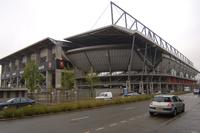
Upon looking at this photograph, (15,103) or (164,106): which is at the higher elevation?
(164,106)

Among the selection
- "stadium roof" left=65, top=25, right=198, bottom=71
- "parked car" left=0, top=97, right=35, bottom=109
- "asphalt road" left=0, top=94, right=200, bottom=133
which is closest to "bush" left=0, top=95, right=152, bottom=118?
"asphalt road" left=0, top=94, right=200, bottom=133

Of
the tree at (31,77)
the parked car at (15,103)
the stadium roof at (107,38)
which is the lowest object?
the parked car at (15,103)

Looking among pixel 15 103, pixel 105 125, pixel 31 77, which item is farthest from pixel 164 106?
pixel 31 77

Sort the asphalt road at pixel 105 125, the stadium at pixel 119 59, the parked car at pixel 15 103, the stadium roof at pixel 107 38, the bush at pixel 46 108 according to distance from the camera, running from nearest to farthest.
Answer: the asphalt road at pixel 105 125, the bush at pixel 46 108, the parked car at pixel 15 103, the stadium roof at pixel 107 38, the stadium at pixel 119 59

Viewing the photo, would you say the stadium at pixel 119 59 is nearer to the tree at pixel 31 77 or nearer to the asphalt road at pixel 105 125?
the tree at pixel 31 77

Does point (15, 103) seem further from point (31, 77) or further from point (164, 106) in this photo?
point (31, 77)

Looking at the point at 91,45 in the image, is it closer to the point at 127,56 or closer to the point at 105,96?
the point at 127,56

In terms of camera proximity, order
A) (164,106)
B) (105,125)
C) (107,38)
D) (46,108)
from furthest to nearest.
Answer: (107,38) → (46,108) → (164,106) → (105,125)

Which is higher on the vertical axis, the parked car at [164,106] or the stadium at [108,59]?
the stadium at [108,59]

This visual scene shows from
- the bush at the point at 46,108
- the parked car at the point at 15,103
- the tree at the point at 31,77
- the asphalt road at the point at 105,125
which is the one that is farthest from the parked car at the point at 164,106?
the tree at the point at 31,77

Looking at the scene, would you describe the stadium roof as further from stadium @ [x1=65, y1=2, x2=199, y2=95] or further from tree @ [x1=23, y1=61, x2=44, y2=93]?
tree @ [x1=23, y1=61, x2=44, y2=93]

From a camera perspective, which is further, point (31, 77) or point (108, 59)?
point (108, 59)

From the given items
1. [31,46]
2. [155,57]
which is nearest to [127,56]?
[155,57]

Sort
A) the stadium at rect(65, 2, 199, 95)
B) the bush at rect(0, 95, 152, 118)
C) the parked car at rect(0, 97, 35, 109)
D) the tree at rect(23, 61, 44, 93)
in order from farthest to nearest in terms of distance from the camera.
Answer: the stadium at rect(65, 2, 199, 95)
the tree at rect(23, 61, 44, 93)
the parked car at rect(0, 97, 35, 109)
the bush at rect(0, 95, 152, 118)
